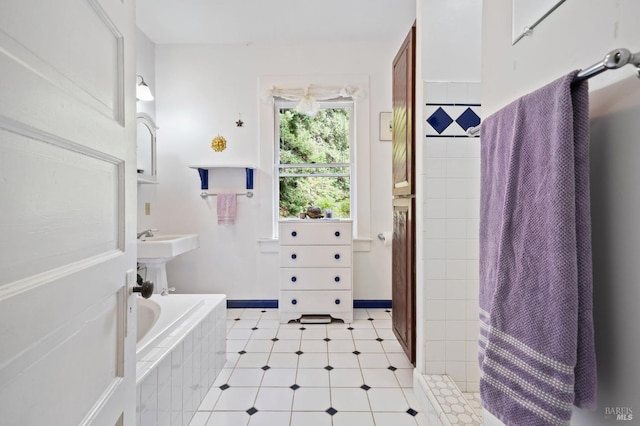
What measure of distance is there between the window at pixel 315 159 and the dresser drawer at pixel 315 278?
0.73 meters

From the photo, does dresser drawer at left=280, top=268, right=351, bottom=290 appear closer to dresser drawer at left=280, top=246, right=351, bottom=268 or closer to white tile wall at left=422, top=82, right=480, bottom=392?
dresser drawer at left=280, top=246, right=351, bottom=268

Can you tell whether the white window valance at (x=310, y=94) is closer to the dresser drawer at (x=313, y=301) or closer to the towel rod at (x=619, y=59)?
the dresser drawer at (x=313, y=301)

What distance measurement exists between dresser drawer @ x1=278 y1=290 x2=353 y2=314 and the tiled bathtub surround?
1.23 meters

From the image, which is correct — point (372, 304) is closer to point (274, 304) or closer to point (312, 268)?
point (312, 268)

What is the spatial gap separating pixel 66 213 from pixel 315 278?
2515mm

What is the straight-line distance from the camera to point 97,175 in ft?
2.30

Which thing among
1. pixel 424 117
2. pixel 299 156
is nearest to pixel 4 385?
pixel 424 117

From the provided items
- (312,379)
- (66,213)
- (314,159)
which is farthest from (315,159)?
(66,213)

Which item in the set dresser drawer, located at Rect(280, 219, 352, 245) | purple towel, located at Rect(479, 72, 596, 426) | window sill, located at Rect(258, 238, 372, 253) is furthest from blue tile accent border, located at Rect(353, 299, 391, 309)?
purple towel, located at Rect(479, 72, 596, 426)

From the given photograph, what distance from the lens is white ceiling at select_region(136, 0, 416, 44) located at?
2.66 meters

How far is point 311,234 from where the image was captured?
2.97 metres

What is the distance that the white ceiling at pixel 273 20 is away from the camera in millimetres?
2662

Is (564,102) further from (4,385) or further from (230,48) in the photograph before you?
(230,48)

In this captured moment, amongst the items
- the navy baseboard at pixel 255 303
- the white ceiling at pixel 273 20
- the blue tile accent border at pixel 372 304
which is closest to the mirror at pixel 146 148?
the white ceiling at pixel 273 20
